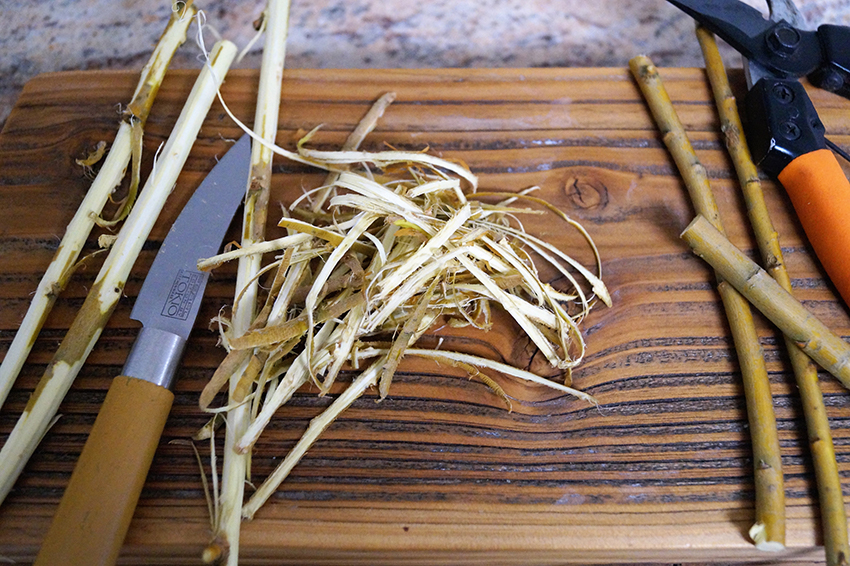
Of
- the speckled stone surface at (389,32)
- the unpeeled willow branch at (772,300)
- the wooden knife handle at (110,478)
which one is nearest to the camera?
the wooden knife handle at (110,478)

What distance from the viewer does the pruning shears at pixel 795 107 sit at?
0.75 meters

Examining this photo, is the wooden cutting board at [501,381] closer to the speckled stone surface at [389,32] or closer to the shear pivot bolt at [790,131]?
the shear pivot bolt at [790,131]

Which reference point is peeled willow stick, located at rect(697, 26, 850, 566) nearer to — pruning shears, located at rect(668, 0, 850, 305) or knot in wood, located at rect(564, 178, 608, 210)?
pruning shears, located at rect(668, 0, 850, 305)

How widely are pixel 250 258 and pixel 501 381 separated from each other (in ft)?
1.25

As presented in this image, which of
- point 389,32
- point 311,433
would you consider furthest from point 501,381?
point 389,32

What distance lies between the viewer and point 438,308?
2.39ft

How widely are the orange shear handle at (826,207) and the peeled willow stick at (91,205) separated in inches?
37.7

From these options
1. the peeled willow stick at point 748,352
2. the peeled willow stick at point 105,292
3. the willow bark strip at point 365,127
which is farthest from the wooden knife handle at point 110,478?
the peeled willow stick at point 748,352

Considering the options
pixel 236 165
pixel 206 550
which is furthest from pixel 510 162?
pixel 206 550

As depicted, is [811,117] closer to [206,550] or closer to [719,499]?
[719,499]

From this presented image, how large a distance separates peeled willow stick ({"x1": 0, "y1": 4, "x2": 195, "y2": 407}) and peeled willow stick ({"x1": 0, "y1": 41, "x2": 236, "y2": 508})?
5 cm

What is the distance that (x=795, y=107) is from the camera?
79 centimetres

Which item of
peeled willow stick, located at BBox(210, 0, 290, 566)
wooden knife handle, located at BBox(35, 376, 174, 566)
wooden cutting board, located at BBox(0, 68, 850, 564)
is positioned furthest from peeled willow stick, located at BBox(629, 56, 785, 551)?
wooden knife handle, located at BBox(35, 376, 174, 566)

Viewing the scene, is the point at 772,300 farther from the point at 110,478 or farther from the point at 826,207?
the point at 110,478
